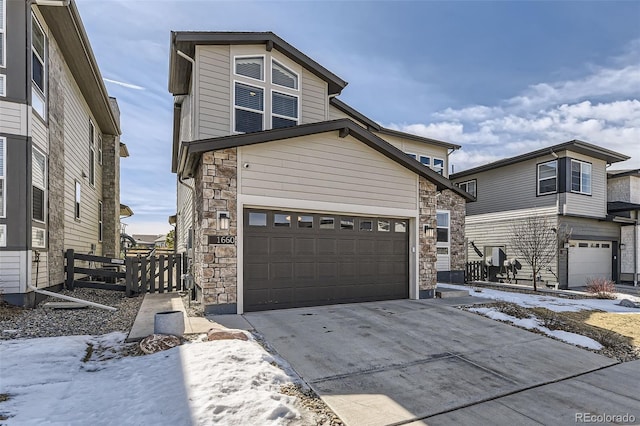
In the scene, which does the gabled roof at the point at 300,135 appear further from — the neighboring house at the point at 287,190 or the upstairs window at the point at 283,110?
the upstairs window at the point at 283,110

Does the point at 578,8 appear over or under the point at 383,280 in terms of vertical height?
over

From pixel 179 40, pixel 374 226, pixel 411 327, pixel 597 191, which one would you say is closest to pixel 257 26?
pixel 179 40

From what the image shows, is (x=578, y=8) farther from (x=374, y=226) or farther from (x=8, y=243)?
(x=8, y=243)

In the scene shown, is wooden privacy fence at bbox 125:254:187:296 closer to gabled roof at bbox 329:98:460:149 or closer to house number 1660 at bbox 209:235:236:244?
house number 1660 at bbox 209:235:236:244

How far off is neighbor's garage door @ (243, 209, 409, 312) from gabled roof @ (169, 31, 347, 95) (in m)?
4.89

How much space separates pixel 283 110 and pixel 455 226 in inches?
348

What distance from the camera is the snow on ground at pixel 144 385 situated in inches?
128

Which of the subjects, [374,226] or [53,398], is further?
[374,226]

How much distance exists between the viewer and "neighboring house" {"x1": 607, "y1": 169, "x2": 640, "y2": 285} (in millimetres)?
17203

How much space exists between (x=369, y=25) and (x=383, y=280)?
302 inches

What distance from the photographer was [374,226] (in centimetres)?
940

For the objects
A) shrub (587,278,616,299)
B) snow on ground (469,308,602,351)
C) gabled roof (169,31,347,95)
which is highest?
gabled roof (169,31,347,95)

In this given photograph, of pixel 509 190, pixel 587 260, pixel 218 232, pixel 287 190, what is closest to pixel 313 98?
pixel 287 190

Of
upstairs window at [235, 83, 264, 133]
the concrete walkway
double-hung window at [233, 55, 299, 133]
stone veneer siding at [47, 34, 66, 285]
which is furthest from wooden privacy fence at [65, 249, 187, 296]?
double-hung window at [233, 55, 299, 133]
